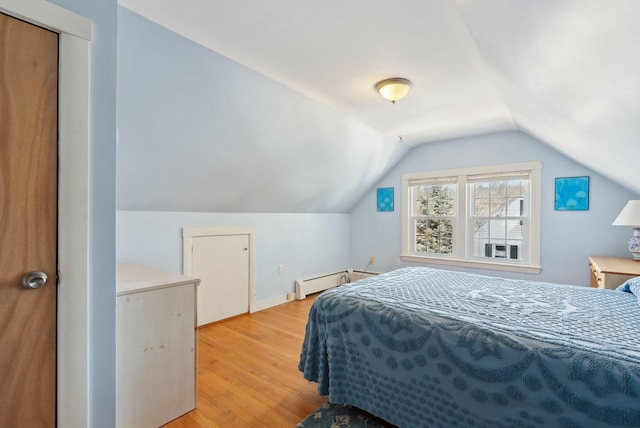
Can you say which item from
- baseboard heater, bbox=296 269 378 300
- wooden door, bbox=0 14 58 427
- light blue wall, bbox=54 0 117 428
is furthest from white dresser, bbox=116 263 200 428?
baseboard heater, bbox=296 269 378 300

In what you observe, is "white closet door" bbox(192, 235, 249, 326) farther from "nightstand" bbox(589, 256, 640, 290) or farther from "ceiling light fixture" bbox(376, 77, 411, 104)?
"nightstand" bbox(589, 256, 640, 290)

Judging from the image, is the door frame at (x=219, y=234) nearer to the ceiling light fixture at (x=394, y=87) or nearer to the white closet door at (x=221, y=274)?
the white closet door at (x=221, y=274)

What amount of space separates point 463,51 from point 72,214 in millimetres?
2325

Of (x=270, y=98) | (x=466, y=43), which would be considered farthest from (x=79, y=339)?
(x=466, y=43)

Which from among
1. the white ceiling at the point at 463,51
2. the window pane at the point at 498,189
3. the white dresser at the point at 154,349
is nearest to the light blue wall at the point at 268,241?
the white dresser at the point at 154,349

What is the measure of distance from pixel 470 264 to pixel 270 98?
3.32 metres

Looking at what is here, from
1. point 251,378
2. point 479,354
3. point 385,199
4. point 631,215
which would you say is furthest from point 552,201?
point 251,378

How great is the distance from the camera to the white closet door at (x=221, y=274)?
3229 mm

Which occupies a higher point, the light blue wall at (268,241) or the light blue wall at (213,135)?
the light blue wall at (213,135)

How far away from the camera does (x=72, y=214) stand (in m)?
1.18

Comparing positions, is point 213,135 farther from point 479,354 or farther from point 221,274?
point 479,354

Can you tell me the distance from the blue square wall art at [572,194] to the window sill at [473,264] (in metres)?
0.78

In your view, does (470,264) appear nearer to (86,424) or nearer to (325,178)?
(325,178)

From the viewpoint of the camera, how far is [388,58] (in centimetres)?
207
